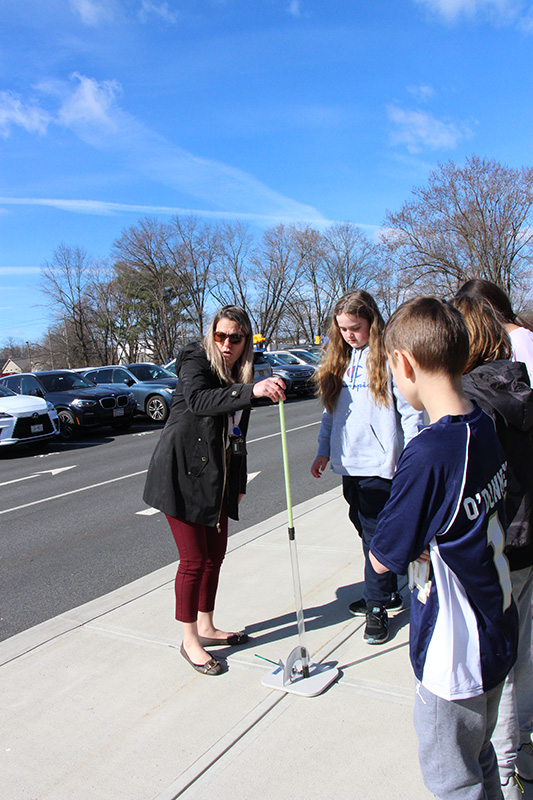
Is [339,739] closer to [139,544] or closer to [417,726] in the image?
[417,726]

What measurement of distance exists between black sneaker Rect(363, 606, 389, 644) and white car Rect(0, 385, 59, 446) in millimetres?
10790

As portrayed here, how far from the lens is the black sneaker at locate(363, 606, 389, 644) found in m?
3.16

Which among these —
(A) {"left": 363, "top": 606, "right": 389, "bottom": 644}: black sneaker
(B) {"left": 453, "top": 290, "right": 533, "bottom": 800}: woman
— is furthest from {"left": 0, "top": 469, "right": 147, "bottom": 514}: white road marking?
(B) {"left": 453, "top": 290, "right": 533, "bottom": 800}: woman

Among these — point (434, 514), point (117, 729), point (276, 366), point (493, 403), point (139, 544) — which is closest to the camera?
point (434, 514)

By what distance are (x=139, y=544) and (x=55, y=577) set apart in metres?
0.92

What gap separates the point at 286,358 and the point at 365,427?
25270 mm

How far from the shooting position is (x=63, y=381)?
52.4ft

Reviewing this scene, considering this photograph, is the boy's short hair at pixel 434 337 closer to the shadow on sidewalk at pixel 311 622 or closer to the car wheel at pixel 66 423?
the shadow on sidewalk at pixel 311 622

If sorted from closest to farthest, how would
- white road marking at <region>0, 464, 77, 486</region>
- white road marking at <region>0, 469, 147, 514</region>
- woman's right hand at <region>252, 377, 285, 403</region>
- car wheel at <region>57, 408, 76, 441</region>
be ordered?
woman's right hand at <region>252, 377, 285, 403</region>, white road marking at <region>0, 469, 147, 514</region>, white road marking at <region>0, 464, 77, 486</region>, car wheel at <region>57, 408, 76, 441</region>

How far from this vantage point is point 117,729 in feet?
8.47

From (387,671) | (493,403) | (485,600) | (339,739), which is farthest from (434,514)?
(387,671)

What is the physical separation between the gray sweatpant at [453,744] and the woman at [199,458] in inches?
64.3

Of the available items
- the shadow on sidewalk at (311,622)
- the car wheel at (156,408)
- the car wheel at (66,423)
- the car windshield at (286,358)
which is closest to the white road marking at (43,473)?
the car wheel at (66,423)

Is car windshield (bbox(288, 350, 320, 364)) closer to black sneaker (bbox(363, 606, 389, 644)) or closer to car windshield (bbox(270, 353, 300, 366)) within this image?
car windshield (bbox(270, 353, 300, 366))
